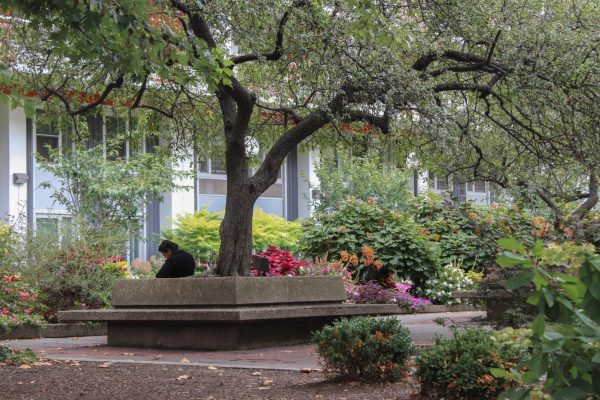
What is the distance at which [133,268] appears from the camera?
73.5 ft

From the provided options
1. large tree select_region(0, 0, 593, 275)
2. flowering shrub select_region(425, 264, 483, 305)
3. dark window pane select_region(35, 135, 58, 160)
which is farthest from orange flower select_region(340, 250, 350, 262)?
dark window pane select_region(35, 135, 58, 160)

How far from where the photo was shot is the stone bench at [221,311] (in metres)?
11.4

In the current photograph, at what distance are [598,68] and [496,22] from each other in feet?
4.92

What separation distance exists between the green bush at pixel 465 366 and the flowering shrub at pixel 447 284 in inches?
545

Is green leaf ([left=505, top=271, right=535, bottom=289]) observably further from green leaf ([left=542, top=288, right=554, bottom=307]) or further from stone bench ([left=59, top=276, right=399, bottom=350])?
stone bench ([left=59, top=276, right=399, bottom=350])

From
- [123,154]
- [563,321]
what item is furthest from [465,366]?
[123,154]

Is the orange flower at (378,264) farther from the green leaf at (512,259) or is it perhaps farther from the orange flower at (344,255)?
the green leaf at (512,259)

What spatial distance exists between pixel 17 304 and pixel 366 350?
7.48 meters

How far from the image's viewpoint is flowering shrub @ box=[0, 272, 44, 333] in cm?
1189

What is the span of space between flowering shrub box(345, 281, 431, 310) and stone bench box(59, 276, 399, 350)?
17.6ft

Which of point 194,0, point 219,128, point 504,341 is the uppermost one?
point 194,0

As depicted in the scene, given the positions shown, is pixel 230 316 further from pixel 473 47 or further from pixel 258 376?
pixel 473 47

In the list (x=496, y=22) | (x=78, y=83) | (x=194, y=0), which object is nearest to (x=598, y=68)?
(x=496, y=22)

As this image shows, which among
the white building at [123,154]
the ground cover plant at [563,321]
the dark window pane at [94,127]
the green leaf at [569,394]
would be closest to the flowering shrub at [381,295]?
the white building at [123,154]
